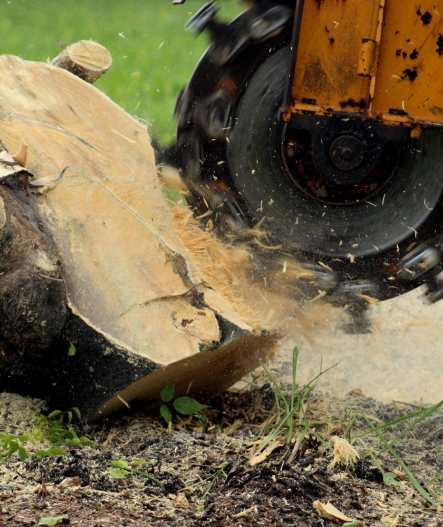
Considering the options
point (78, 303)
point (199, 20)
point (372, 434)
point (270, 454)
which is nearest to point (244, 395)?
point (372, 434)

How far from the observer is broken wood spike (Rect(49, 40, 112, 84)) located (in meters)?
3.52

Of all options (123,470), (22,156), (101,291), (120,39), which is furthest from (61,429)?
(120,39)

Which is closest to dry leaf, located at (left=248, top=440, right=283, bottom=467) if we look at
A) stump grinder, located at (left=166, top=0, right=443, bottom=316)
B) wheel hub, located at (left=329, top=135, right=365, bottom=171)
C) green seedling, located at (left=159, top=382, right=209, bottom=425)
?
green seedling, located at (left=159, top=382, right=209, bottom=425)

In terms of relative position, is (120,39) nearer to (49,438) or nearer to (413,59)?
(413,59)

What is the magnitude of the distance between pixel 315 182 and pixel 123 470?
1.43m

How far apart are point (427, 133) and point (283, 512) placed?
5.49ft

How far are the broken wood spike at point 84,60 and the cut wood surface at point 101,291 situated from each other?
63 centimetres

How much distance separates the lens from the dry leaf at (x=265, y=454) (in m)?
2.34

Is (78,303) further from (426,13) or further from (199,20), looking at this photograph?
(426,13)

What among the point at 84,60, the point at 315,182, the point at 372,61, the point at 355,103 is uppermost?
the point at 372,61

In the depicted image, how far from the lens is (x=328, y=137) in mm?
2900

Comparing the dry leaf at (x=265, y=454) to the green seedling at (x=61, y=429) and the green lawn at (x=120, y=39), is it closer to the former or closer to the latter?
the green seedling at (x=61, y=429)

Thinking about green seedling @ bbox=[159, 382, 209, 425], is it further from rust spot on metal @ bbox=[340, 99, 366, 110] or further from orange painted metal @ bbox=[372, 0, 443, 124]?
orange painted metal @ bbox=[372, 0, 443, 124]

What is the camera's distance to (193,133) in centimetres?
314
